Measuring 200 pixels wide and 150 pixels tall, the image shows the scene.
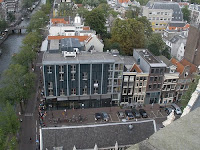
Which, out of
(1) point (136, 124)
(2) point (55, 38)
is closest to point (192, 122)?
(1) point (136, 124)

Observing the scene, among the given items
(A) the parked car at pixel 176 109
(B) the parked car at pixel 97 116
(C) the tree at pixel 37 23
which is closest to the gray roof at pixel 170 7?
(C) the tree at pixel 37 23

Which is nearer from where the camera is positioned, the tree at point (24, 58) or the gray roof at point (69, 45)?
the gray roof at point (69, 45)

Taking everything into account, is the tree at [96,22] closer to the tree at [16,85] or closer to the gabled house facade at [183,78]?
the gabled house facade at [183,78]

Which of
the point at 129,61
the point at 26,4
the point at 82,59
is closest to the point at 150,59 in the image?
the point at 129,61

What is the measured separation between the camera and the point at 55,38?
90.0m

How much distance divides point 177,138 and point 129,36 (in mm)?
80839

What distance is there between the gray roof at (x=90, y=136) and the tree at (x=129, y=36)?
51.9 metres

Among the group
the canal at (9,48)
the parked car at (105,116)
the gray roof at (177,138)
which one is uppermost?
the gray roof at (177,138)

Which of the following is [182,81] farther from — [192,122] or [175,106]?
[192,122]

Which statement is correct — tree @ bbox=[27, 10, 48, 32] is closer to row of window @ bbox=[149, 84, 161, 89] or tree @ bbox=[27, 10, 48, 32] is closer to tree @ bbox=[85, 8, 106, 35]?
tree @ bbox=[85, 8, 106, 35]

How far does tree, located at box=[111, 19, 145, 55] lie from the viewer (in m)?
94.0

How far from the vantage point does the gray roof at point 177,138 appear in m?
14.8

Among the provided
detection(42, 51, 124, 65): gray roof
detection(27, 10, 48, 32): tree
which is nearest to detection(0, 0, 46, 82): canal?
detection(27, 10, 48, 32): tree

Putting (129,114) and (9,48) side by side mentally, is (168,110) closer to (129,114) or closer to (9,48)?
(129,114)
